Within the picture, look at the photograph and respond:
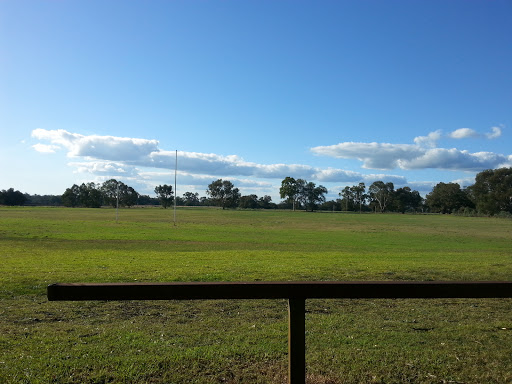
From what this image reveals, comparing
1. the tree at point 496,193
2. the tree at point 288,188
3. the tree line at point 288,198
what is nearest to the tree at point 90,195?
the tree line at point 288,198

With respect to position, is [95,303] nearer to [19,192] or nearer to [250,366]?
[250,366]

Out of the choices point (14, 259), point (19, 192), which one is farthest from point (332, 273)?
point (19, 192)

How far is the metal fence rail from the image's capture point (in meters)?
3.23

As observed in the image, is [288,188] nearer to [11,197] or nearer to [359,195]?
[359,195]

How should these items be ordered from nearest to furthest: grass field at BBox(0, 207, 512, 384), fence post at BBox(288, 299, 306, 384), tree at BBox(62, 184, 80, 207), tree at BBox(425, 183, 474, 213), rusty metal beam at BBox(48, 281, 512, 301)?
rusty metal beam at BBox(48, 281, 512, 301), fence post at BBox(288, 299, 306, 384), grass field at BBox(0, 207, 512, 384), tree at BBox(425, 183, 474, 213), tree at BBox(62, 184, 80, 207)

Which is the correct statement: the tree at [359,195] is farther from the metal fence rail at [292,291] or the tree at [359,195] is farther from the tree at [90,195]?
the metal fence rail at [292,291]

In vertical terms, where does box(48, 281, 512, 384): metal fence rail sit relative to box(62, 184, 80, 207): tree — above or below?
below

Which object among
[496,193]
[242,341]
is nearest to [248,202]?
[496,193]

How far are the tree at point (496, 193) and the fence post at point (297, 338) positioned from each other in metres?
127

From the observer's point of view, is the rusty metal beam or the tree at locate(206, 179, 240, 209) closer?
the rusty metal beam

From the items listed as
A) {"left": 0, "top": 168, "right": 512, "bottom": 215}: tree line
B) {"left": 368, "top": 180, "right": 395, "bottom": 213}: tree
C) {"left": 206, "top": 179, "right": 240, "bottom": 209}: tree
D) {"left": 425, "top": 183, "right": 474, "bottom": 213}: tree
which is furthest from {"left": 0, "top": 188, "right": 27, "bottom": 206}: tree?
{"left": 425, "top": 183, "right": 474, "bottom": 213}: tree

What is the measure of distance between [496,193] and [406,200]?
57.5 m

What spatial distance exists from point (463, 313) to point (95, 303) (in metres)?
6.43

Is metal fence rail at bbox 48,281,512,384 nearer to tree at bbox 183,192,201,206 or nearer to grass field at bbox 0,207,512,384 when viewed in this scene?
grass field at bbox 0,207,512,384
